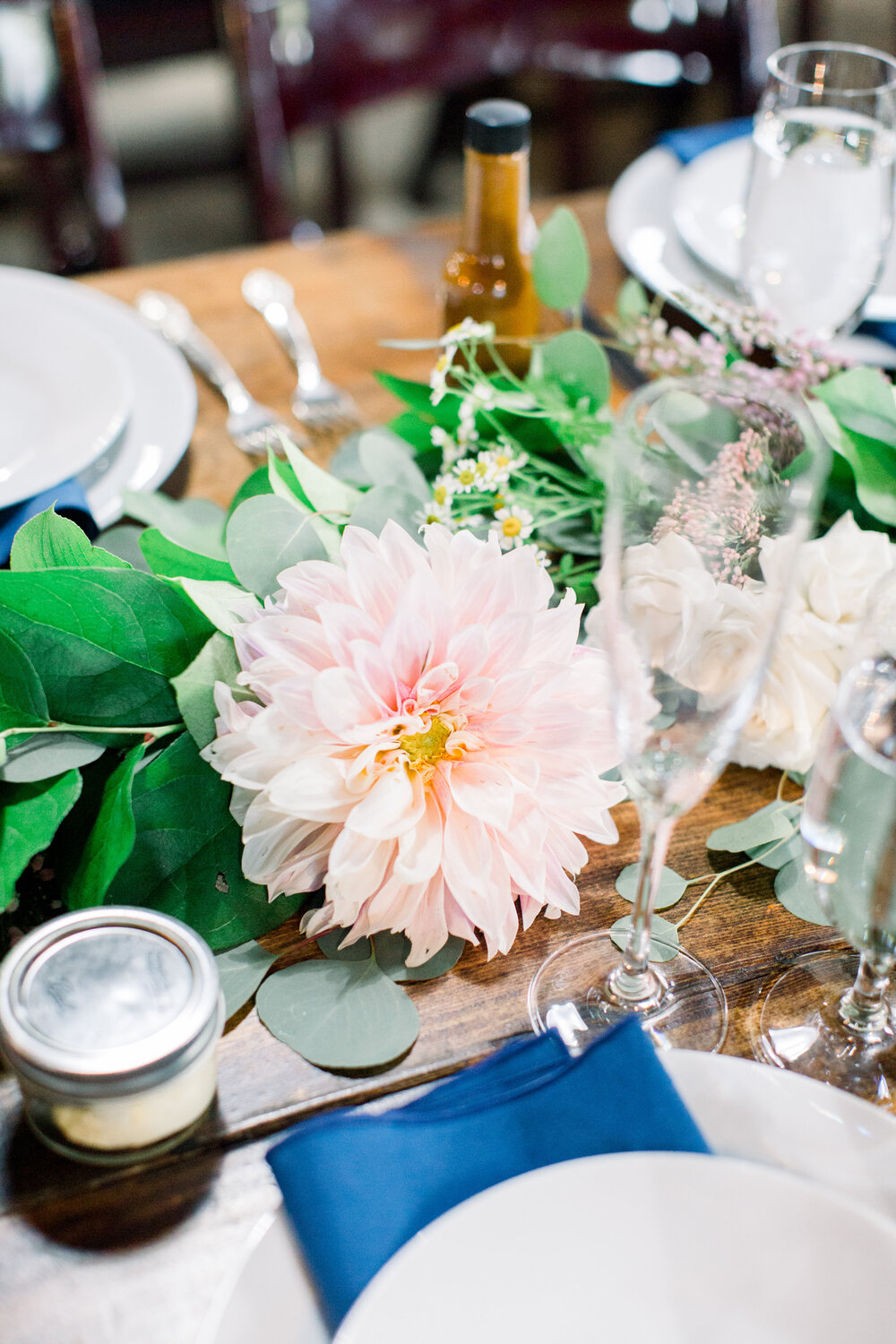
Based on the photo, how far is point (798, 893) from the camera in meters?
0.53

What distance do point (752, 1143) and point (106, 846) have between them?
0.85 ft

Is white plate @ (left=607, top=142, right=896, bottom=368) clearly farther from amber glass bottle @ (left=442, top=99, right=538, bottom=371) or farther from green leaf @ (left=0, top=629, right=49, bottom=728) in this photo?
green leaf @ (left=0, top=629, right=49, bottom=728)

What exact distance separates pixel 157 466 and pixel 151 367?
0.13 metres

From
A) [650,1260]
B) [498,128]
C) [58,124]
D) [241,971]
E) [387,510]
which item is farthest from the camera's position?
[58,124]

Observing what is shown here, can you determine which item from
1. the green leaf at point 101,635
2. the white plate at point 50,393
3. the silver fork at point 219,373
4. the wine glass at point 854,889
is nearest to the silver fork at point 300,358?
the silver fork at point 219,373

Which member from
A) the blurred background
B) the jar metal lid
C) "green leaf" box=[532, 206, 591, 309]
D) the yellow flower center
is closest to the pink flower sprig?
the yellow flower center

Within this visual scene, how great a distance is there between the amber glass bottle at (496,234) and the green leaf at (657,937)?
401 mm

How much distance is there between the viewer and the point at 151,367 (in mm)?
813

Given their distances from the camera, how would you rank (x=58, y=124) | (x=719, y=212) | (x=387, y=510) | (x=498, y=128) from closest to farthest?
(x=387, y=510) → (x=498, y=128) → (x=719, y=212) → (x=58, y=124)

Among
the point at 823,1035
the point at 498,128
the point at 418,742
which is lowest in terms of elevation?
the point at 823,1035

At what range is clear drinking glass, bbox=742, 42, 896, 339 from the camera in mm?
737

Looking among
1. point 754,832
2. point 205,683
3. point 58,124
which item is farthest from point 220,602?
point 58,124

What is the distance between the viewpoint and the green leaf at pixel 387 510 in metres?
0.58

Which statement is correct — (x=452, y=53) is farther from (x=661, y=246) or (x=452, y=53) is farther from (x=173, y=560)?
(x=173, y=560)
